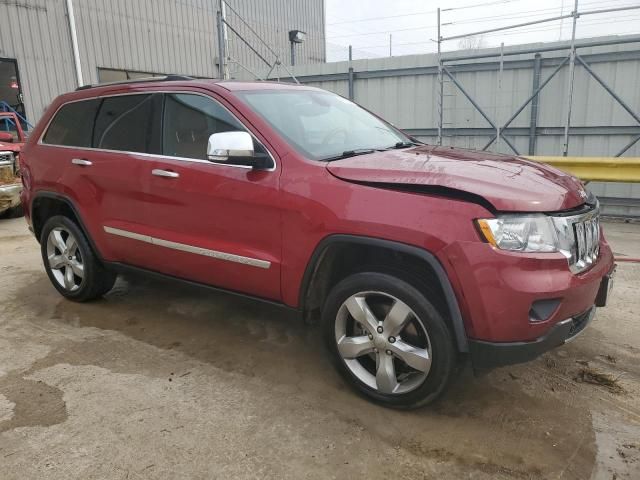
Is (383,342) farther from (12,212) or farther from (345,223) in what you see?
(12,212)

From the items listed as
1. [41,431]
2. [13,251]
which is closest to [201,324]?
[41,431]

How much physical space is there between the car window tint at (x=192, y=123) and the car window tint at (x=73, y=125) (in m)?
0.93

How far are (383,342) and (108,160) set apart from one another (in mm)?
2540

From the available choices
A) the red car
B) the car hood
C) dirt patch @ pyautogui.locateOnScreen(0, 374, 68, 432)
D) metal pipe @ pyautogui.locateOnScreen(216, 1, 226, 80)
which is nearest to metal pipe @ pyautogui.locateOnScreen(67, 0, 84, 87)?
metal pipe @ pyautogui.locateOnScreen(216, 1, 226, 80)

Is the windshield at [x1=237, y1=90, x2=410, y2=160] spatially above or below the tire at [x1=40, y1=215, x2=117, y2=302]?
above

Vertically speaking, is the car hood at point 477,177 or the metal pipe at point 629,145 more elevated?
the car hood at point 477,177

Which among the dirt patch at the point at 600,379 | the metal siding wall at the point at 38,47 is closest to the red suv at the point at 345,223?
the dirt patch at the point at 600,379

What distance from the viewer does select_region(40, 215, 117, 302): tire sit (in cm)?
429

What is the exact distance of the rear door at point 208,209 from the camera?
3076 millimetres

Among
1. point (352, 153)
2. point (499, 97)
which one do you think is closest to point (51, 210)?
point (352, 153)

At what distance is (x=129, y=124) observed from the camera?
3.89m

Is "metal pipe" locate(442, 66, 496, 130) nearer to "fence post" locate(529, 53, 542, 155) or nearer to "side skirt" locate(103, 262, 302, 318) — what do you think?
"fence post" locate(529, 53, 542, 155)

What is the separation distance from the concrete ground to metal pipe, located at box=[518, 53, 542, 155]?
17.9 ft

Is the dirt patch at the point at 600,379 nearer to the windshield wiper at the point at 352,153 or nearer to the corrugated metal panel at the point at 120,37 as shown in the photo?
the windshield wiper at the point at 352,153
